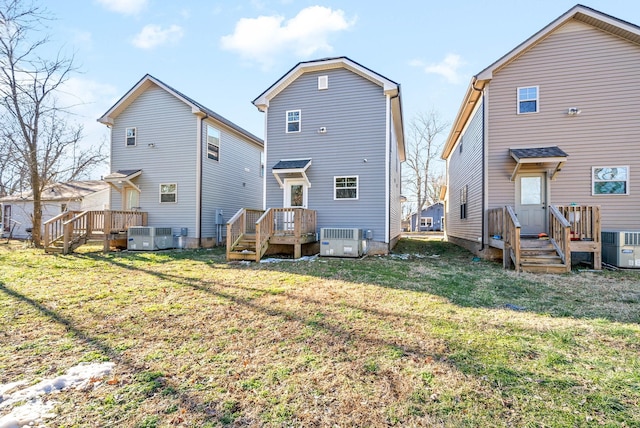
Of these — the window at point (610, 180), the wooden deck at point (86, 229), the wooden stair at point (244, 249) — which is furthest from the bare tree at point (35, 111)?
the window at point (610, 180)

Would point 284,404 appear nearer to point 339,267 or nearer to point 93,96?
point 339,267

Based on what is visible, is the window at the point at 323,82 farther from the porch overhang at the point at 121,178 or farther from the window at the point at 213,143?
the porch overhang at the point at 121,178

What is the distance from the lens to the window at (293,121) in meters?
12.5

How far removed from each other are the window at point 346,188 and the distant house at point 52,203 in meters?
17.0

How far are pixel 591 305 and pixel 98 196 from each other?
25.4 meters

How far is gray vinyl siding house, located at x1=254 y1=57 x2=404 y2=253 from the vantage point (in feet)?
38.0

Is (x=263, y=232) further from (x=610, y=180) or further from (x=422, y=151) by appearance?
(x=422, y=151)

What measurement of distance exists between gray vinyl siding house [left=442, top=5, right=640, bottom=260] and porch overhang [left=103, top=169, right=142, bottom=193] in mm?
14136

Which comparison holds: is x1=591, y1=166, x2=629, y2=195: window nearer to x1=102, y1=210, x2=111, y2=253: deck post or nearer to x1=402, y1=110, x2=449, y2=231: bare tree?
x1=102, y1=210, x2=111, y2=253: deck post

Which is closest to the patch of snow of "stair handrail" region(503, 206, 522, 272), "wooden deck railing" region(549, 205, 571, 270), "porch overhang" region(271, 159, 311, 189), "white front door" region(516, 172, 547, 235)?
"stair handrail" region(503, 206, 522, 272)

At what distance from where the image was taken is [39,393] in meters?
2.62

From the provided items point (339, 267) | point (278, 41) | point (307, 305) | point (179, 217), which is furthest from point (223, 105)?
point (307, 305)

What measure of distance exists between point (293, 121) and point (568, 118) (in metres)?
9.29

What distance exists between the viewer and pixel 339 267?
28.8 feet
